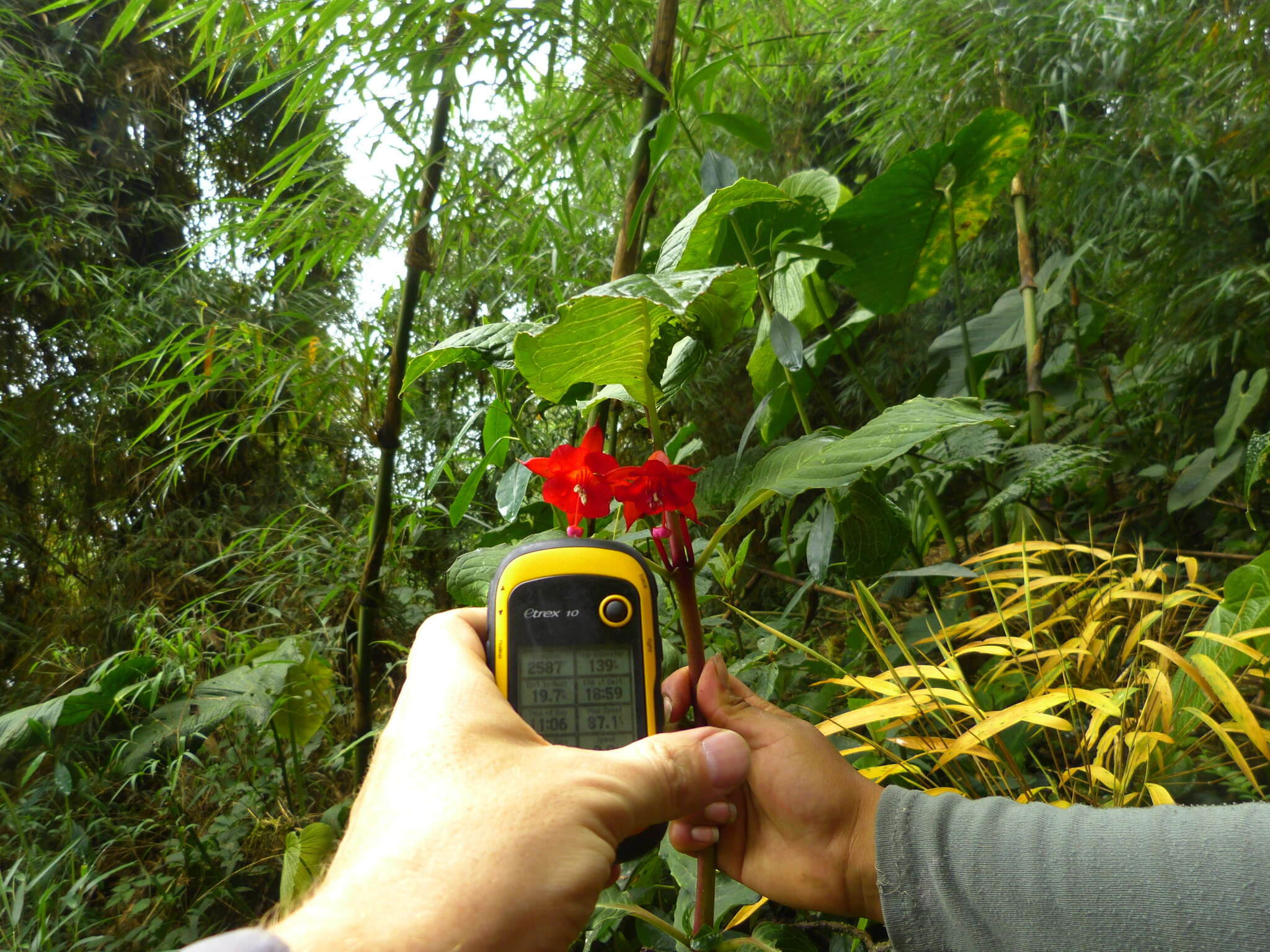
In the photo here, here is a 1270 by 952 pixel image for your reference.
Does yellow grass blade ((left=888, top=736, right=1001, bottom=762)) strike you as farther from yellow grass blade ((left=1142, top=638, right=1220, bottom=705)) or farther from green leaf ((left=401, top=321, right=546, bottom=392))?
green leaf ((left=401, top=321, right=546, bottom=392))

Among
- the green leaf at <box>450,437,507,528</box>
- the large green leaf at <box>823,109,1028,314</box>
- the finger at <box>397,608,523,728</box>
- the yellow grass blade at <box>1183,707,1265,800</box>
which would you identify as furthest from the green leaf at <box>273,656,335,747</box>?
the yellow grass blade at <box>1183,707,1265,800</box>

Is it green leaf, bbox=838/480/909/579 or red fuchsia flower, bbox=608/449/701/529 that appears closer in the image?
red fuchsia flower, bbox=608/449/701/529

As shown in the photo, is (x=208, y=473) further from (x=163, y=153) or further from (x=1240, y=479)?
(x=1240, y=479)

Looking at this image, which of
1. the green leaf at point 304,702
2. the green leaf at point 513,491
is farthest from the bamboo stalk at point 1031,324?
the green leaf at point 304,702

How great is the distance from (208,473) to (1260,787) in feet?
7.48

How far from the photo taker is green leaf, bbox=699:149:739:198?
0.83 m

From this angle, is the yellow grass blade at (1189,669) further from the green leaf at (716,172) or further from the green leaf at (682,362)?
the green leaf at (716,172)

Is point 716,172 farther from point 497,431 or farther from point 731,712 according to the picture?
point 731,712

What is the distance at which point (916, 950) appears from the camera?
553 mm

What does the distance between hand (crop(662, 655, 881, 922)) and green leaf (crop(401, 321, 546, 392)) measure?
317 mm

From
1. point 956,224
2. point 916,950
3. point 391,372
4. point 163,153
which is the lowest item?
point 916,950

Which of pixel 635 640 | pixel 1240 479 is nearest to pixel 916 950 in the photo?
pixel 635 640

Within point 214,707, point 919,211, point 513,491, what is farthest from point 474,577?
point 919,211

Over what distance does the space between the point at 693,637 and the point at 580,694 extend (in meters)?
0.11
